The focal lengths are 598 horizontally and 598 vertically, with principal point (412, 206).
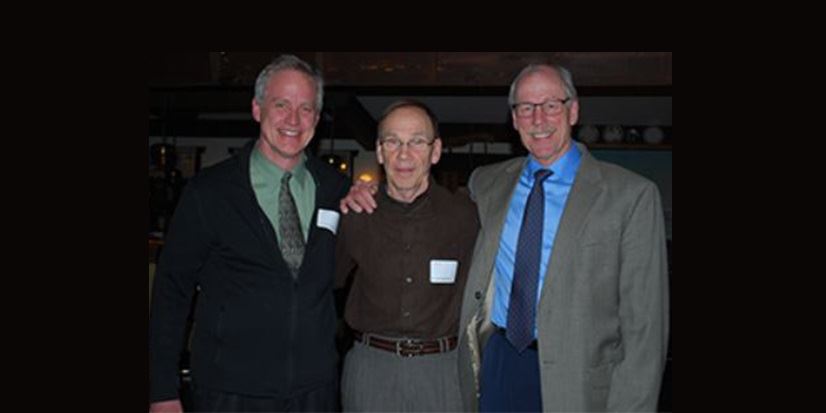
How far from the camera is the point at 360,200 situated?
2.49 metres

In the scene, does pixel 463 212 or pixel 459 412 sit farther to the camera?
pixel 463 212

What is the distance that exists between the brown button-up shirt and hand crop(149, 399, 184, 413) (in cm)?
74

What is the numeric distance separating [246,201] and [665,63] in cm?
501

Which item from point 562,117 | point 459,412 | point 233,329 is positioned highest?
point 562,117

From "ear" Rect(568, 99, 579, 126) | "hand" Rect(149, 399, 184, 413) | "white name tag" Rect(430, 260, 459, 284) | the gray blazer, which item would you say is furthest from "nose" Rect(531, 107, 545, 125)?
"hand" Rect(149, 399, 184, 413)

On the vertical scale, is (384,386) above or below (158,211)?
below

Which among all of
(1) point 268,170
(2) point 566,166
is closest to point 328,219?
(1) point 268,170

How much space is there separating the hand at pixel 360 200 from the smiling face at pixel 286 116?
28 cm

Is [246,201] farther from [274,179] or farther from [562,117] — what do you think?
[562,117]

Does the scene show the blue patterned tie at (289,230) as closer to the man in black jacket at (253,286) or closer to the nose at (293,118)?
the man in black jacket at (253,286)

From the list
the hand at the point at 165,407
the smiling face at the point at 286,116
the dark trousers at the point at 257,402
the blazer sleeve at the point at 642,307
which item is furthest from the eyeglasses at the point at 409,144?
the hand at the point at 165,407

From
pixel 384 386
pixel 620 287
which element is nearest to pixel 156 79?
pixel 384 386

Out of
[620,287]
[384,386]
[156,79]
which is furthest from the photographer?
[156,79]

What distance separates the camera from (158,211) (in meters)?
11.2
